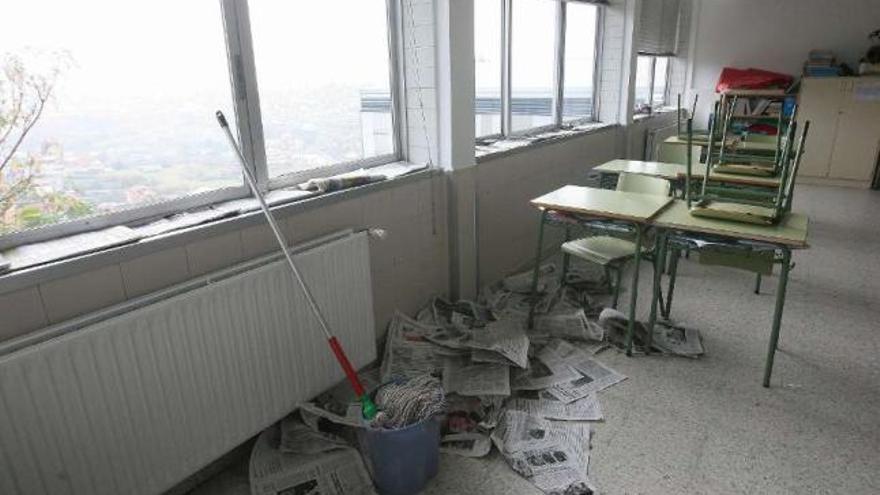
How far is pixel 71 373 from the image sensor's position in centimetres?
135

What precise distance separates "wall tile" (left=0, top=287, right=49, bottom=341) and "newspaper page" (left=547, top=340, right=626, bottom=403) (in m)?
1.85

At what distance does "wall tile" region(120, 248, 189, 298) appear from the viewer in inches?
60.1

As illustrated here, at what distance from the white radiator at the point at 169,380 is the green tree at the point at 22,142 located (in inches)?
17.0

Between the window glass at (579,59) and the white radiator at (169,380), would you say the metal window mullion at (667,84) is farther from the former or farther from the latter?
the white radiator at (169,380)

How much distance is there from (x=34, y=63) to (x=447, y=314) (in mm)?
1998

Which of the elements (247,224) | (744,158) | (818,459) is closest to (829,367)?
(818,459)

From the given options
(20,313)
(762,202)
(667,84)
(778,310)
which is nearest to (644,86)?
(667,84)

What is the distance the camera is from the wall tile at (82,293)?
1.38 meters

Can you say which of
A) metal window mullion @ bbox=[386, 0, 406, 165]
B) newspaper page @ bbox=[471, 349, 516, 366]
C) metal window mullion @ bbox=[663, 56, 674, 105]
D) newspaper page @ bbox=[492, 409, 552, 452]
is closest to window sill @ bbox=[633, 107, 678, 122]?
metal window mullion @ bbox=[663, 56, 674, 105]

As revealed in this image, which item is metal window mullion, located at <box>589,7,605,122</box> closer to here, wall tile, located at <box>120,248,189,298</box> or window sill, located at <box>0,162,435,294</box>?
window sill, located at <box>0,162,435,294</box>

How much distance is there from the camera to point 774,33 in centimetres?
666

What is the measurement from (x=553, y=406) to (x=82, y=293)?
1.74 meters

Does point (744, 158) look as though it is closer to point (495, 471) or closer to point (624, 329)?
point (624, 329)

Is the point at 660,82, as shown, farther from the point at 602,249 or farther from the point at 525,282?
the point at 602,249
